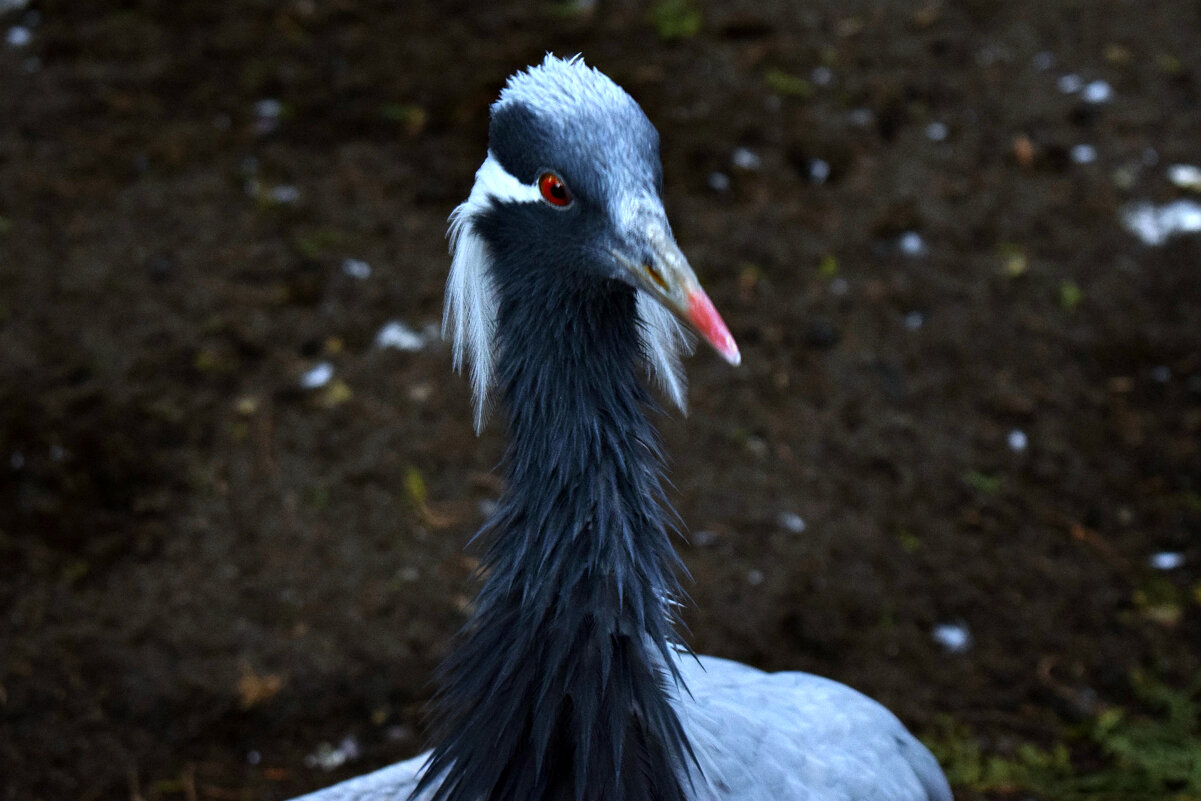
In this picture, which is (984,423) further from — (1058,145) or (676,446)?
(1058,145)

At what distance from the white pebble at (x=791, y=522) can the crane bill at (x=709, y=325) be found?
2.77 meters

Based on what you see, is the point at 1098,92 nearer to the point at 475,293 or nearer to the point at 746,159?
the point at 746,159

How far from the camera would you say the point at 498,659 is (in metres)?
2.29

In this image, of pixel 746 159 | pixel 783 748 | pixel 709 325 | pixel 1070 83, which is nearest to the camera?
pixel 709 325

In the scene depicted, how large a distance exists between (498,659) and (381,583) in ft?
7.67

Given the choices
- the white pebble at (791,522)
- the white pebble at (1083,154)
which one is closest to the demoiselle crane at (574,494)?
the white pebble at (791,522)

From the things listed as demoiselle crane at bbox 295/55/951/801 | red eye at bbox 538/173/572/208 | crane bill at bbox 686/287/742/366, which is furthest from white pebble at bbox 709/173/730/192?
crane bill at bbox 686/287/742/366

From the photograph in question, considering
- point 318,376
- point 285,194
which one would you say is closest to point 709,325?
point 318,376

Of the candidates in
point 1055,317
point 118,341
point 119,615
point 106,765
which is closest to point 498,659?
point 106,765

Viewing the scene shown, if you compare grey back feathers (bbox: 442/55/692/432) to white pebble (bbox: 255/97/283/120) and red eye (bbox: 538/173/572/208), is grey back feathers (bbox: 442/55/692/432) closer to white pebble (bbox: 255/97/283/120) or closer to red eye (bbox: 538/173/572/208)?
red eye (bbox: 538/173/572/208)

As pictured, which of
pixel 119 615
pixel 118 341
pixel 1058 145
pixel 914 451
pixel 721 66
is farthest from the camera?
pixel 721 66

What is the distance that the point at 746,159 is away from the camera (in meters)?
6.35

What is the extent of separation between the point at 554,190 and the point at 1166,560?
11.4 feet

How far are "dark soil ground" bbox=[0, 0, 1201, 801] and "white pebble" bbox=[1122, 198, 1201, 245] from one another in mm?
65
